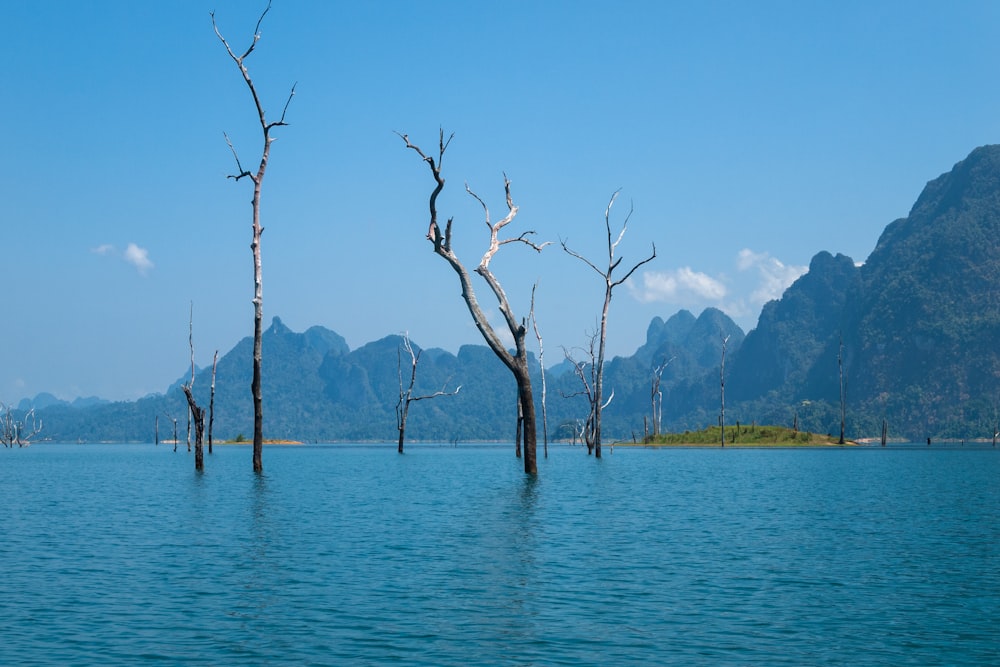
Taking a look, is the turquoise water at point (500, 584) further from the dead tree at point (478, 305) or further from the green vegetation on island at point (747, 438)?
the green vegetation on island at point (747, 438)

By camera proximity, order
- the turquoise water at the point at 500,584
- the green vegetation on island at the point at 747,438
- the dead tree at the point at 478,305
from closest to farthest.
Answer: the turquoise water at the point at 500,584
the dead tree at the point at 478,305
the green vegetation on island at the point at 747,438

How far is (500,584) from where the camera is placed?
15.2 meters

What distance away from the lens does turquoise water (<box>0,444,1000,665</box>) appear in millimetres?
11078

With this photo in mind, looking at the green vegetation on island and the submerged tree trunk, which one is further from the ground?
the submerged tree trunk

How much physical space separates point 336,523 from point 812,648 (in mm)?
15755

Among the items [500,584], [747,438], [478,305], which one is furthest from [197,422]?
[747,438]

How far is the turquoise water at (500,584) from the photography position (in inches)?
436

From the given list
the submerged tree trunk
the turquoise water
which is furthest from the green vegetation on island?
the turquoise water

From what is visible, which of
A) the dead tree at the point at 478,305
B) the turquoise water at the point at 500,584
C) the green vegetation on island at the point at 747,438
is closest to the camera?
the turquoise water at the point at 500,584

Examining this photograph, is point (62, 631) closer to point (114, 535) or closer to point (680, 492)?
point (114, 535)

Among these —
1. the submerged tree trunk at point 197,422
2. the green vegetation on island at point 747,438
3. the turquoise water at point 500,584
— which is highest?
the submerged tree trunk at point 197,422

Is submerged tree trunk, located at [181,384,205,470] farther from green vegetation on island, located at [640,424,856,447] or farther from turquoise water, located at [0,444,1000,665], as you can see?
green vegetation on island, located at [640,424,856,447]

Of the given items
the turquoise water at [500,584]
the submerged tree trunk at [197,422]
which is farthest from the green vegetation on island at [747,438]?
the turquoise water at [500,584]

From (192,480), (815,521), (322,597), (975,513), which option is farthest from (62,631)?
(192,480)
